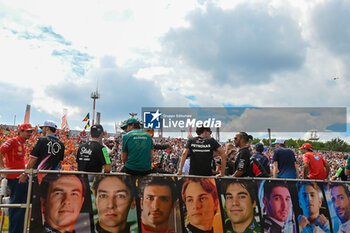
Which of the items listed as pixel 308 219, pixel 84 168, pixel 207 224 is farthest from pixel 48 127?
pixel 308 219

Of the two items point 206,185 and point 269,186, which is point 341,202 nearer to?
point 269,186

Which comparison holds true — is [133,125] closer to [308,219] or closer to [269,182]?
[269,182]

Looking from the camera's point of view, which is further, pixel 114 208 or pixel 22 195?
pixel 22 195

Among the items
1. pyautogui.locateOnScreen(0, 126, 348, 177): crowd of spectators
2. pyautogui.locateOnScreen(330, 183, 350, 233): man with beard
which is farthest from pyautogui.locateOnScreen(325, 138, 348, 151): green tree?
pyautogui.locateOnScreen(330, 183, 350, 233): man with beard

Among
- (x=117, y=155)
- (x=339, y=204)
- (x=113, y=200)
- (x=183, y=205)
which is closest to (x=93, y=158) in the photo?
(x=113, y=200)

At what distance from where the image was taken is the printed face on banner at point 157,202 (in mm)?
4137

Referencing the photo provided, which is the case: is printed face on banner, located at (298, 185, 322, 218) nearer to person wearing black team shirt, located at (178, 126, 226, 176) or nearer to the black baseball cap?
person wearing black team shirt, located at (178, 126, 226, 176)

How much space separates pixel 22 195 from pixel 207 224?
3239 mm

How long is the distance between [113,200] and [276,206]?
290 centimetres

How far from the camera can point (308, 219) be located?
193 inches

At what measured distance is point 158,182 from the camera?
14.2 feet

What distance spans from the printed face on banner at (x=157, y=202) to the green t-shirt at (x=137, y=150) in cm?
24

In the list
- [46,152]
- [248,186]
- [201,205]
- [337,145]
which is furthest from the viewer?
[337,145]

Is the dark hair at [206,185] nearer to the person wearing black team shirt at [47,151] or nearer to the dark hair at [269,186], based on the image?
the dark hair at [269,186]
